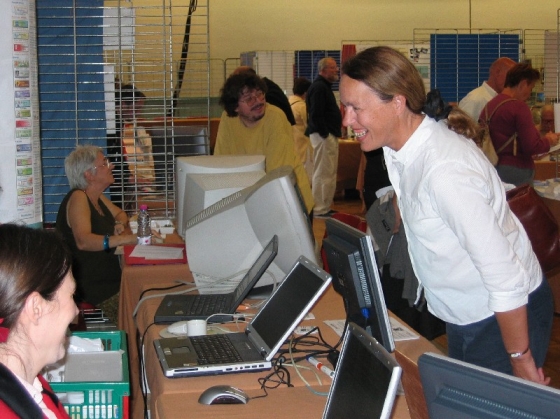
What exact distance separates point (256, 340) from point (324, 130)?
5.69 m

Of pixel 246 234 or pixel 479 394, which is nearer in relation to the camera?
pixel 479 394

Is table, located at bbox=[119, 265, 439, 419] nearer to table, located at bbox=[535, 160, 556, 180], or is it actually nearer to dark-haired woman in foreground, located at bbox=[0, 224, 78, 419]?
dark-haired woman in foreground, located at bbox=[0, 224, 78, 419]

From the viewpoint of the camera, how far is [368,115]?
5.81ft

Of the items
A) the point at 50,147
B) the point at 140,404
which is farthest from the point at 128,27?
the point at 140,404

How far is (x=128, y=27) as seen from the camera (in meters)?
4.21

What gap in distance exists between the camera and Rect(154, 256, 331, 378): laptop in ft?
6.14

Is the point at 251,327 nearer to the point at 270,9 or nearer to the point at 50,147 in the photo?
the point at 50,147

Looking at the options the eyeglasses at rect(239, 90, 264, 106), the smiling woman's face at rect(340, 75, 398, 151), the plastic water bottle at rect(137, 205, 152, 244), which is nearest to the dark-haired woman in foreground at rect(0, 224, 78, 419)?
the smiling woman's face at rect(340, 75, 398, 151)

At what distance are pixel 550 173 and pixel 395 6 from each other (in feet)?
15.0

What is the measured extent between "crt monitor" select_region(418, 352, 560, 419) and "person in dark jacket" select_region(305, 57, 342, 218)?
6559 mm

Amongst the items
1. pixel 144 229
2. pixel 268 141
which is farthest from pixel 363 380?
pixel 268 141

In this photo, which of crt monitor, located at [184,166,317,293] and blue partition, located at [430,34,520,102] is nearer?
crt monitor, located at [184,166,317,293]

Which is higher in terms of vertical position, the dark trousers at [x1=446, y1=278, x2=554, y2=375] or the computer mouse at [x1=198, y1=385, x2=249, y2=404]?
the dark trousers at [x1=446, y1=278, x2=554, y2=375]

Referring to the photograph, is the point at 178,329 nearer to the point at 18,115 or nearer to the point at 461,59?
the point at 18,115
